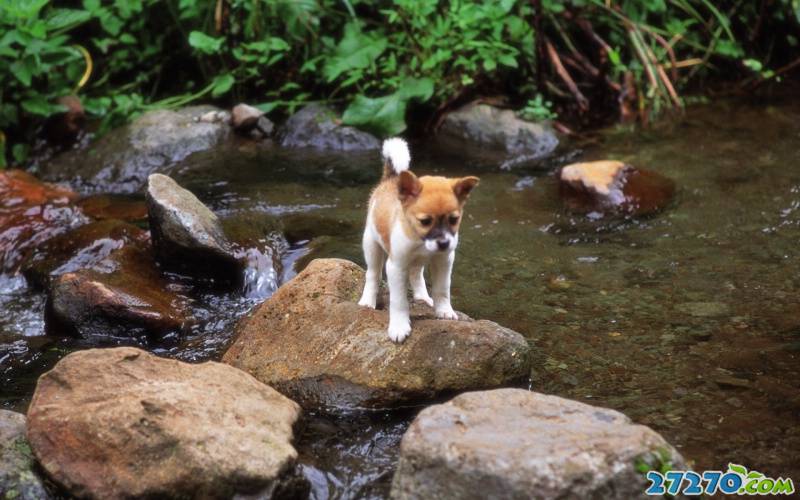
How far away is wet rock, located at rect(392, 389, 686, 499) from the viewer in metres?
3.35

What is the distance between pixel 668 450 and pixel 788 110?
24.7 ft

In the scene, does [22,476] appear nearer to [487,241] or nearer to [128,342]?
[128,342]

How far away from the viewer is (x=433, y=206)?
169 inches

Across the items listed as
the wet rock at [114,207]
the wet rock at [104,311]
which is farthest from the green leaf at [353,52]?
the wet rock at [104,311]

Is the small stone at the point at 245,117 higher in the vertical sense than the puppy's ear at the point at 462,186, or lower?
lower

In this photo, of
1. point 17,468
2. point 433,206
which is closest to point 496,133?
point 433,206

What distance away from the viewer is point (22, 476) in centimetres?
396

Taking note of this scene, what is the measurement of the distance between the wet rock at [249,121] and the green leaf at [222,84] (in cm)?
23

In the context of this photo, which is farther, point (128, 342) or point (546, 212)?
point (546, 212)

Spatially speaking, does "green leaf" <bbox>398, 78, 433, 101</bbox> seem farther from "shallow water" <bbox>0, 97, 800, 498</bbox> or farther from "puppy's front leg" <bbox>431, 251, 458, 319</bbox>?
"puppy's front leg" <bbox>431, 251, 458, 319</bbox>

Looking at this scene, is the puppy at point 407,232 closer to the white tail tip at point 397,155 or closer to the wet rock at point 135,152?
the white tail tip at point 397,155

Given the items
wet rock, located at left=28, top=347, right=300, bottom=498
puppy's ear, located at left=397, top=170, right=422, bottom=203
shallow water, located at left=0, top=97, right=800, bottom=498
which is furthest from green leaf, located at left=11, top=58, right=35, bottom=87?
puppy's ear, located at left=397, top=170, right=422, bottom=203

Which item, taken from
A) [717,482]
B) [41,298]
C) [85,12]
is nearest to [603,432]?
[717,482]

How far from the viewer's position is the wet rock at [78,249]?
6582 millimetres
